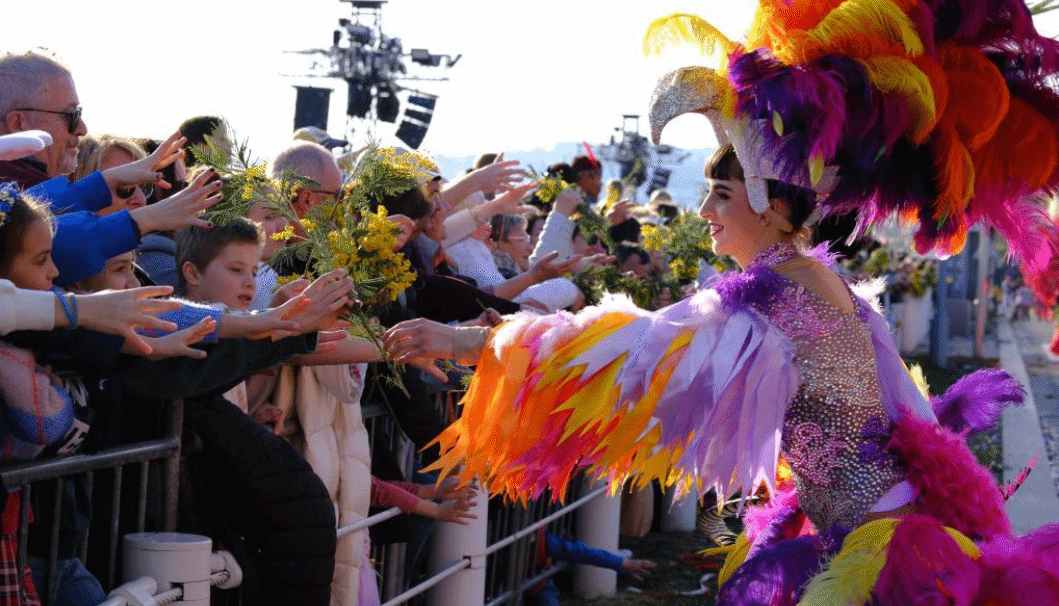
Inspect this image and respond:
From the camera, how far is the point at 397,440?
17.3ft

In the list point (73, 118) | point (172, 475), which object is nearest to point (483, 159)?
point (73, 118)

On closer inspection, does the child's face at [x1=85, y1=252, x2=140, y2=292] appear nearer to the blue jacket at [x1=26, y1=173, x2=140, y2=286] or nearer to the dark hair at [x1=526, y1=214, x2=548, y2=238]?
the blue jacket at [x1=26, y1=173, x2=140, y2=286]

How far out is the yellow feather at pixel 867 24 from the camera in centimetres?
379

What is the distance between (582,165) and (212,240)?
5.26 metres

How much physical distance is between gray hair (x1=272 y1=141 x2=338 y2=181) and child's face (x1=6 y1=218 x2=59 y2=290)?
1.57 meters

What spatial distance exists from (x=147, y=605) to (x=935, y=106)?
235 cm

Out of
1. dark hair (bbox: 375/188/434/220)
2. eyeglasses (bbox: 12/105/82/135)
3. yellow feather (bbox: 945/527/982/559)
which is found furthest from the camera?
dark hair (bbox: 375/188/434/220)

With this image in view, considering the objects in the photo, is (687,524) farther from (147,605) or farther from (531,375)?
(147,605)

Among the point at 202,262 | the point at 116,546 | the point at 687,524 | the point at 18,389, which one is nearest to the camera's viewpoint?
the point at 18,389

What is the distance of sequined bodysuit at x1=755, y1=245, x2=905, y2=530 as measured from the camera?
3.73 meters

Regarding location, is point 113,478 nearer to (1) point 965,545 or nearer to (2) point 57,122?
(2) point 57,122

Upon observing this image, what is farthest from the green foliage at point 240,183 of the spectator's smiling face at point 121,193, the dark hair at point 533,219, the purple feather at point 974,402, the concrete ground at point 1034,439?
the dark hair at point 533,219


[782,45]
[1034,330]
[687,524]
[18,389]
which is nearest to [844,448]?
[782,45]

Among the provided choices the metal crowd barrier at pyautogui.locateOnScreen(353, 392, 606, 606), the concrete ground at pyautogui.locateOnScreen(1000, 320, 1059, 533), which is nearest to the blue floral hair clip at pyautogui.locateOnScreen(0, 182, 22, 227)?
the metal crowd barrier at pyautogui.locateOnScreen(353, 392, 606, 606)
